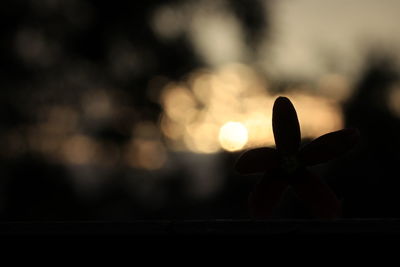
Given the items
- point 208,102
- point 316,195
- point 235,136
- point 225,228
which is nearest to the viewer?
point 225,228

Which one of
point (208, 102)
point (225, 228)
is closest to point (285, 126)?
point (225, 228)

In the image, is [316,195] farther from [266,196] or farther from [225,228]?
[225,228]

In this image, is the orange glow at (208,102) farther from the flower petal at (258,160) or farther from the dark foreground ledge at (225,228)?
the dark foreground ledge at (225,228)

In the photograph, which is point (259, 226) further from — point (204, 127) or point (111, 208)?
point (111, 208)

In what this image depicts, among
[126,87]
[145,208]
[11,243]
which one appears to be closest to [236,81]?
[126,87]

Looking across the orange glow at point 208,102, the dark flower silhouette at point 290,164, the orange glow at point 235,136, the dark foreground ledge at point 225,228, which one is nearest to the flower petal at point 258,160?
the dark flower silhouette at point 290,164

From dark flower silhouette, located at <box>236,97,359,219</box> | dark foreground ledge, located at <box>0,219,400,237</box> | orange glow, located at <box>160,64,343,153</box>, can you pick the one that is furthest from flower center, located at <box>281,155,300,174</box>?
orange glow, located at <box>160,64,343,153</box>
